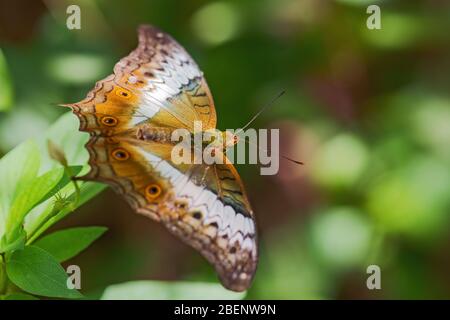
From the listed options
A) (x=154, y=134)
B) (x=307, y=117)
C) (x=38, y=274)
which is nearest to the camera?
(x=38, y=274)

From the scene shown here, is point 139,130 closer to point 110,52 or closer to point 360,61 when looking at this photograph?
point 110,52

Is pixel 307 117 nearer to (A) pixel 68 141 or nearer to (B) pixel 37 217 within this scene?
(A) pixel 68 141

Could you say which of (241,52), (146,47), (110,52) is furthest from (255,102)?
(146,47)

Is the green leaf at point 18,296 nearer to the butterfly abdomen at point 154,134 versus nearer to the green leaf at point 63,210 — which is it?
the green leaf at point 63,210

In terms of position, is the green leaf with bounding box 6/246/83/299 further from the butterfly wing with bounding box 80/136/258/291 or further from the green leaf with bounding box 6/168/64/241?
the butterfly wing with bounding box 80/136/258/291

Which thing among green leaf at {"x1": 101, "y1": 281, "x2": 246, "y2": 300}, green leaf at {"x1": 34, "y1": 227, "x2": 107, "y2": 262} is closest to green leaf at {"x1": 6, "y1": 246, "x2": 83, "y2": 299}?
green leaf at {"x1": 34, "y1": 227, "x2": 107, "y2": 262}

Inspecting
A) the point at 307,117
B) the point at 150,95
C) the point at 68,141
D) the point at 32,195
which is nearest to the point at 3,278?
the point at 32,195
